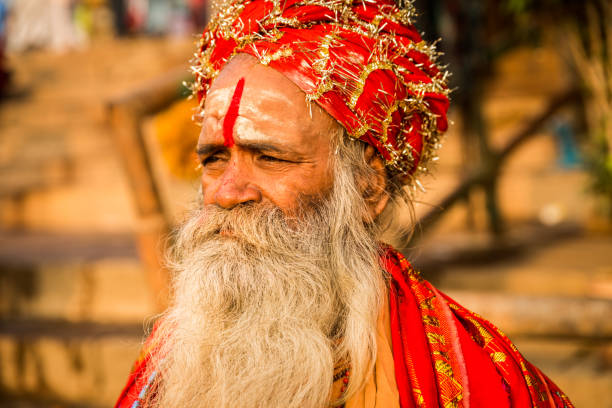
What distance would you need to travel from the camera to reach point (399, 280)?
1764mm

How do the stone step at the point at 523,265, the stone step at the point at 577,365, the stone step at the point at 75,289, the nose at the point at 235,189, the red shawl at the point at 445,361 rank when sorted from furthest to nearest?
the stone step at the point at 75,289 < the stone step at the point at 523,265 < the stone step at the point at 577,365 < the nose at the point at 235,189 < the red shawl at the point at 445,361

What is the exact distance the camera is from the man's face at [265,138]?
64.7 inches

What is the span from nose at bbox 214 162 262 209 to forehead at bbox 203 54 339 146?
101 millimetres

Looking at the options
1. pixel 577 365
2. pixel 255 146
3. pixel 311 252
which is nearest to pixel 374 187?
pixel 311 252

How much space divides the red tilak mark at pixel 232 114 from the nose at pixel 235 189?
0.08 metres

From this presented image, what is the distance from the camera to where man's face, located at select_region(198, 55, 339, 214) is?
164 cm

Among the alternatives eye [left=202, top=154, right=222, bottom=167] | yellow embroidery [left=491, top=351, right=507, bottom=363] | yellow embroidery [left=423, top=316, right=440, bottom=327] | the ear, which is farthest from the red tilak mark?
yellow embroidery [left=491, top=351, right=507, bottom=363]

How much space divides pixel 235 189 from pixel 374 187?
0.41 metres

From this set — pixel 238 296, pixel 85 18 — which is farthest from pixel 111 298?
pixel 85 18

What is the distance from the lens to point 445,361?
1.61m

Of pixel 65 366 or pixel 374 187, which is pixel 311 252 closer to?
pixel 374 187

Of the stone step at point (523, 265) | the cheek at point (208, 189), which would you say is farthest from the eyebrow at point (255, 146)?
the stone step at point (523, 265)

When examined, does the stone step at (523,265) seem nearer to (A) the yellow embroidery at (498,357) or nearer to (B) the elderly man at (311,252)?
(A) the yellow embroidery at (498,357)

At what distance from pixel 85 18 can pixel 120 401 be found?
17.0m
